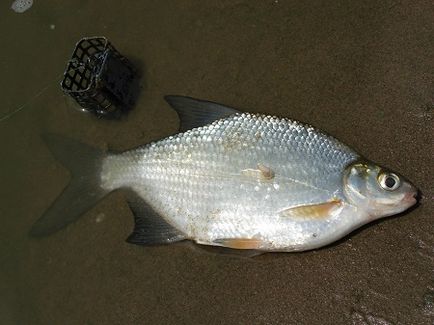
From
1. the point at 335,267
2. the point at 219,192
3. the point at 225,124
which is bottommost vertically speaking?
the point at 335,267

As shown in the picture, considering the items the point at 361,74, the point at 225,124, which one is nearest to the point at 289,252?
the point at 225,124

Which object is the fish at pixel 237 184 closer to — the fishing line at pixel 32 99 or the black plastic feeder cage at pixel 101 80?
the black plastic feeder cage at pixel 101 80

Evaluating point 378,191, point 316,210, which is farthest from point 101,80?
point 378,191

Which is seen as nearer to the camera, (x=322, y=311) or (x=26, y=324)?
(x=322, y=311)

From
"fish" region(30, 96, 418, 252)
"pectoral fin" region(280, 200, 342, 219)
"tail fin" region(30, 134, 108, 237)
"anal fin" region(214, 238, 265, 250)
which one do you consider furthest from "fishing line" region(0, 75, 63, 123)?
"pectoral fin" region(280, 200, 342, 219)

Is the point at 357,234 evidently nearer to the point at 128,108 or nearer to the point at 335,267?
the point at 335,267

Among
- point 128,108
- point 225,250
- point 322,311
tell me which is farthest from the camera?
point 128,108

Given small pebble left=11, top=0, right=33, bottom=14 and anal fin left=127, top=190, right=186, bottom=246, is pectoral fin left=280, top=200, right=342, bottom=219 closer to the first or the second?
anal fin left=127, top=190, right=186, bottom=246
